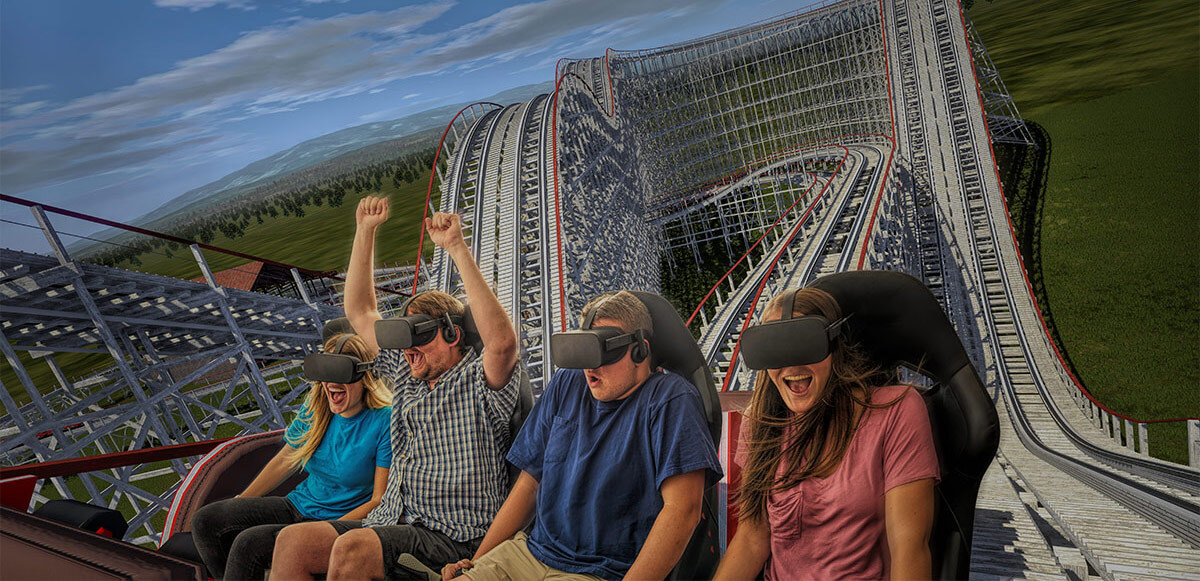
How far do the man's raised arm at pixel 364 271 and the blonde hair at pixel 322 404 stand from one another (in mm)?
85

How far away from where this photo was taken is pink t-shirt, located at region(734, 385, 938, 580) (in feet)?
3.43

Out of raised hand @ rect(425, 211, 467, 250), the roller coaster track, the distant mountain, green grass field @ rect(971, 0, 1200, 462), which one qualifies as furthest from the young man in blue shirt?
green grass field @ rect(971, 0, 1200, 462)

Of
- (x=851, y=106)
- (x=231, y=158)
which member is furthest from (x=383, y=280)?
(x=851, y=106)

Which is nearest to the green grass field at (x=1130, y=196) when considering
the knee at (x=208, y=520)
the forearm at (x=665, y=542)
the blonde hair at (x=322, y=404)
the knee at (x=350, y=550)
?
the forearm at (x=665, y=542)

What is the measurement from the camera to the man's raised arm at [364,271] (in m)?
2.13

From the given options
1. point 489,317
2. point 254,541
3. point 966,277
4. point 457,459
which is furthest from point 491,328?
point 966,277

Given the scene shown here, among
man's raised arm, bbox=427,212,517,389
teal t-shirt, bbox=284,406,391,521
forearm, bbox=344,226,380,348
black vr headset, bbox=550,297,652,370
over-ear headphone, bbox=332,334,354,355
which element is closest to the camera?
black vr headset, bbox=550,297,652,370

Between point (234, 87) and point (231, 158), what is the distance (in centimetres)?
39

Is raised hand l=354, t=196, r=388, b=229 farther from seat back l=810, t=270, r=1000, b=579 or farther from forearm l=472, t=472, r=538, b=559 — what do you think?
seat back l=810, t=270, r=1000, b=579

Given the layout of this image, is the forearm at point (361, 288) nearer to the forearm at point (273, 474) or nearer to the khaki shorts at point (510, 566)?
→ the forearm at point (273, 474)

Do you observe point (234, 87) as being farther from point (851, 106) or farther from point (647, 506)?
point (851, 106)

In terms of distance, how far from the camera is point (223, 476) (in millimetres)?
2061

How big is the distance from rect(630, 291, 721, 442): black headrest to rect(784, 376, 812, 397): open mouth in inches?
7.4

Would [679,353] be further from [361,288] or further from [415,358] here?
[361,288]
